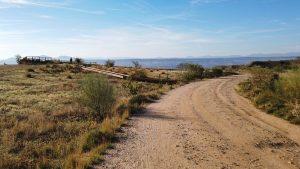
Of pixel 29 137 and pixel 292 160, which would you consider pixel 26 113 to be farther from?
pixel 292 160

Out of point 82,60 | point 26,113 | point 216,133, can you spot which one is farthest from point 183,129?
point 82,60

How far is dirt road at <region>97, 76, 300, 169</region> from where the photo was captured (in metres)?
12.0

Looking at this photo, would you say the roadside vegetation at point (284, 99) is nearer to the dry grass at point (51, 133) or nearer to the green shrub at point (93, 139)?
the dry grass at point (51, 133)

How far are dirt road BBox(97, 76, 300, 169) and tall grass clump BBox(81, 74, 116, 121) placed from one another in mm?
2273

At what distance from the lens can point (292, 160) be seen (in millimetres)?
11859

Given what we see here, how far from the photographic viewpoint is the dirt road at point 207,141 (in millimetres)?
11953

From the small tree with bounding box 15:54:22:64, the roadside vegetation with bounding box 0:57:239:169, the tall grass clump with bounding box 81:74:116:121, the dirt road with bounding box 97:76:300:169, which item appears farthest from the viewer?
the small tree with bounding box 15:54:22:64

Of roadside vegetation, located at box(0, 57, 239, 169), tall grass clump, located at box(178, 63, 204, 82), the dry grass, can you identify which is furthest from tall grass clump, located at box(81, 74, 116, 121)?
tall grass clump, located at box(178, 63, 204, 82)

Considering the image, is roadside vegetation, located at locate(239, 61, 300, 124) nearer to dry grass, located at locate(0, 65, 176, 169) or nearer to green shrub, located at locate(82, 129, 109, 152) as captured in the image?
dry grass, located at locate(0, 65, 176, 169)

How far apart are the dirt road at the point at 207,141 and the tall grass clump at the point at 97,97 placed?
2273 millimetres

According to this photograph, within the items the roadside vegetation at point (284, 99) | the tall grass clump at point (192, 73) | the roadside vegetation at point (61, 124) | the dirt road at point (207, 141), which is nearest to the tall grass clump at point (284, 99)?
the roadside vegetation at point (284, 99)

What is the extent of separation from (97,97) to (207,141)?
29.8ft

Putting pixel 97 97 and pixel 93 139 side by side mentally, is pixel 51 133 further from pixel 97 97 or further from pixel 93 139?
pixel 97 97

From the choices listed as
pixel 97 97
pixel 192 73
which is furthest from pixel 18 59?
pixel 97 97
